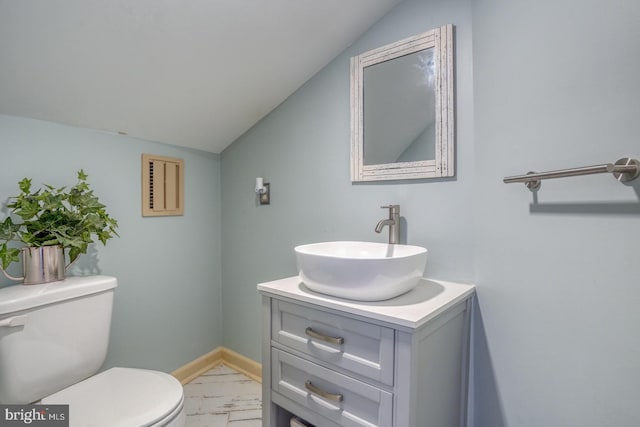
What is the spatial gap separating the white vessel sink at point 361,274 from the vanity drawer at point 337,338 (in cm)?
8

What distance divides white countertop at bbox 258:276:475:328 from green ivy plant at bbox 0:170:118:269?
2.62 feet

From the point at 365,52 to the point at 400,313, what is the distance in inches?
46.9

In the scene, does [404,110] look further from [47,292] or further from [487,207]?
[47,292]

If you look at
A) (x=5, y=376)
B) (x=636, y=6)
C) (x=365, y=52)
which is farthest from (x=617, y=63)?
(x=5, y=376)

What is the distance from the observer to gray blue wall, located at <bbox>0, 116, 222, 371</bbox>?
134 centimetres

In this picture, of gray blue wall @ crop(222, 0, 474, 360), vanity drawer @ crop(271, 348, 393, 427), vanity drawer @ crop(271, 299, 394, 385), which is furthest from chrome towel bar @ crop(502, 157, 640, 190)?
vanity drawer @ crop(271, 348, 393, 427)

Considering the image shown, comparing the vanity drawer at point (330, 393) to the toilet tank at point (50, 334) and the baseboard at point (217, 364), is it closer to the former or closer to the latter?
the toilet tank at point (50, 334)

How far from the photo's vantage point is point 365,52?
4.77ft

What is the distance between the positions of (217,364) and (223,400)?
399 millimetres

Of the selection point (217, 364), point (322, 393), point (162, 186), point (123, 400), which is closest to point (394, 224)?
point (322, 393)

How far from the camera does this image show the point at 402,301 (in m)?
0.98

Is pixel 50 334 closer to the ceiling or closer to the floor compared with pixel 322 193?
closer to the floor

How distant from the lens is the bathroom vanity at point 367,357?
2.77 feet

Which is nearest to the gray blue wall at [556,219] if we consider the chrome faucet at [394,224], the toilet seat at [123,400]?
the chrome faucet at [394,224]
